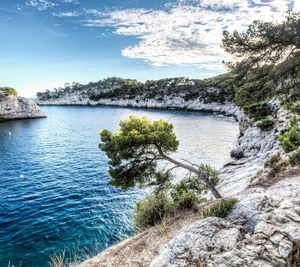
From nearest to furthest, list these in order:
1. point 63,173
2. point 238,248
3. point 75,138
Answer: point 238,248
point 63,173
point 75,138

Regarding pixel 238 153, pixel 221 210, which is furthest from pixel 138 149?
pixel 238 153

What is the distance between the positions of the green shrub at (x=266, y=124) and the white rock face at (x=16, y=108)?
9819cm

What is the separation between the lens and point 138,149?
22.8m

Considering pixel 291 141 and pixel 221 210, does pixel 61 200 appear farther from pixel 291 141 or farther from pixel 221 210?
pixel 291 141

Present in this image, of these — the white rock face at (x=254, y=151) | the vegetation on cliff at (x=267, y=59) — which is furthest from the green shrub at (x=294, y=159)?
the white rock face at (x=254, y=151)

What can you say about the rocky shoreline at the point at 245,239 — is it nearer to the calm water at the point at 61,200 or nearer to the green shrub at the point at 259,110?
the calm water at the point at 61,200

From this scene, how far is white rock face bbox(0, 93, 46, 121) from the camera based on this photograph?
111562 mm

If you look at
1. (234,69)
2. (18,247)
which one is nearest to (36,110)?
(18,247)

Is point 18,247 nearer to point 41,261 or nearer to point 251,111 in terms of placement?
point 41,261

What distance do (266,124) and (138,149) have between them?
34.0 metres

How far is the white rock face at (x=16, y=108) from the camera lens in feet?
366

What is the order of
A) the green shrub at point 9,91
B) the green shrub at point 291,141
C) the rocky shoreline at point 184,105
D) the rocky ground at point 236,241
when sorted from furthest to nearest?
1. the rocky shoreline at point 184,105
2. the green shrub at point 9,91
3. the green shrub at point 291,141
4. the rocky ground at point 236,241

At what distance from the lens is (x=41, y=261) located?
68.5 ft

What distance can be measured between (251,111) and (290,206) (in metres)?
47.2
